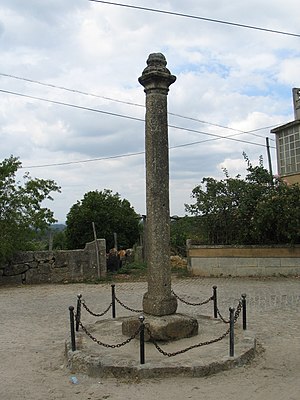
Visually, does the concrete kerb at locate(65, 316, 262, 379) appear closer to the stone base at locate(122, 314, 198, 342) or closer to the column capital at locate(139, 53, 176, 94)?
the stone base at locate(122, 314, 198, 342)

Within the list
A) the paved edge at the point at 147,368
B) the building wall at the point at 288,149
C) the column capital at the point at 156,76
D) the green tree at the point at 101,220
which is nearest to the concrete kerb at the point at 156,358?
the paved edge at the point at 147,368

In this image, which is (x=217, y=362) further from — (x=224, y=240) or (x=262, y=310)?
(x=224, y=240)

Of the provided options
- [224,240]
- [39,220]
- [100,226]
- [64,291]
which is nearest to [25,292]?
[64,291]

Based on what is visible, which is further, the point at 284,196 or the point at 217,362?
the point at 284,196

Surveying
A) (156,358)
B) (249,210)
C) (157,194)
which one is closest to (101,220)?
(249,210)

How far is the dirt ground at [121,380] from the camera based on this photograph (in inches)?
214

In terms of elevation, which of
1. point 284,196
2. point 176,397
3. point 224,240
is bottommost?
point 176,397

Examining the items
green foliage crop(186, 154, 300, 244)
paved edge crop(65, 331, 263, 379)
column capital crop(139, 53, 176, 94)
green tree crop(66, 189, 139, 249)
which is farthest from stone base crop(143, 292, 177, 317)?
green tree crop(66, 189, 139, 249)

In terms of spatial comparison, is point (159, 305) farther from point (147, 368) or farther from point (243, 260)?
point (243, 260)

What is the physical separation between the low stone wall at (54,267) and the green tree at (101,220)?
364 inches

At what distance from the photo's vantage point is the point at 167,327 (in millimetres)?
6996

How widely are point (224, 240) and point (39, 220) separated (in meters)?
6.58

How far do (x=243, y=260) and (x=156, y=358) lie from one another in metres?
10.0

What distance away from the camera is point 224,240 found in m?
16.6
